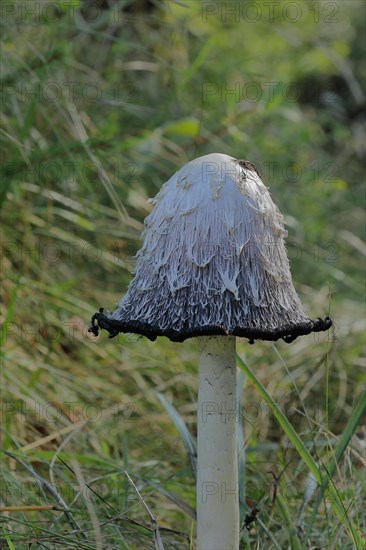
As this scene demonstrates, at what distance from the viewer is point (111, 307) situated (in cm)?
322

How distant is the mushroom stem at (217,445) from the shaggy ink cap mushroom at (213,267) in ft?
0.49

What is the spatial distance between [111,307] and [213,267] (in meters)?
1.85

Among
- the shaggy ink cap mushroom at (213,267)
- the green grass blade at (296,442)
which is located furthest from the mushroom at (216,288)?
the green grass blade at (296,442)

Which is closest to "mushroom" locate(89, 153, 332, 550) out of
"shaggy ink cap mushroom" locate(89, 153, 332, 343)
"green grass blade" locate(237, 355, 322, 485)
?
"shaggy ink cap mushroom" locate(89, 153, 332, 343)

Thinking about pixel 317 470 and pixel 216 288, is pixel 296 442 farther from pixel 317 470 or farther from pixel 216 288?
pixel 216 288

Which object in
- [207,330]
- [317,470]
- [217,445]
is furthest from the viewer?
[317,470]

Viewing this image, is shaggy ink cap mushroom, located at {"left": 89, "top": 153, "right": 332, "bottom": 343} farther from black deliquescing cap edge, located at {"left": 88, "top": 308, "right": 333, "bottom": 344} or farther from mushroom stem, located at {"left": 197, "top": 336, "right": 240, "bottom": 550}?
mushroom stem, located at {"left": 197, "top": 336, "right": 240, "bottom": 550}

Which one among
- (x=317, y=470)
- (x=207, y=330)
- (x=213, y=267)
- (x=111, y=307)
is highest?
(x=111, y=307)

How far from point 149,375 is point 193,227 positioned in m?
1.74

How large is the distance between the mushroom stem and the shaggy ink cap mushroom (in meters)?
0.15

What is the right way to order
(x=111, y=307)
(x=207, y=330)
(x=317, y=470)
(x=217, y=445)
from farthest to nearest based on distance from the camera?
1. (x=111, y=307)
2. (x=317, y=470)
3. (x=217, y=445)
4. (x=207, y=330)

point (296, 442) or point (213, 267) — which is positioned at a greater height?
point (213, 267)

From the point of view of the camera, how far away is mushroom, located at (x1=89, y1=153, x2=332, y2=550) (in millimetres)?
1403

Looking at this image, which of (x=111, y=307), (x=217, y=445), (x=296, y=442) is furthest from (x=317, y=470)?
(x=111, y=307)
